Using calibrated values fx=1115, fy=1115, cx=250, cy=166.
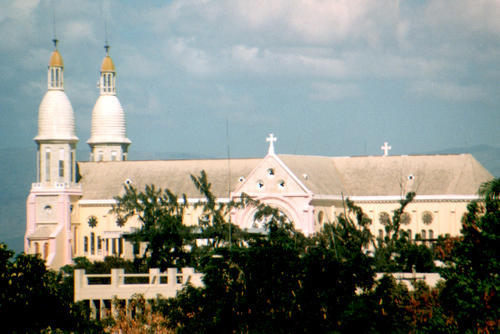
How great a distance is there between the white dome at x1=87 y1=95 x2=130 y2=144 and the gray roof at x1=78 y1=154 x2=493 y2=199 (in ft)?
17.2

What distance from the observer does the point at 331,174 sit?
9356cm

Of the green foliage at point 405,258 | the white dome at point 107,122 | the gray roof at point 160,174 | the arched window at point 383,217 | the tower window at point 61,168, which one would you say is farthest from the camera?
the white dome at point 107,122

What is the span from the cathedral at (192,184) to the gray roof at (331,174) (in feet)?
0.31

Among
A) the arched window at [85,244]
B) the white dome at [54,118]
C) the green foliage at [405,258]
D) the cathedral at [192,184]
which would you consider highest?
the white dome at [54,118]

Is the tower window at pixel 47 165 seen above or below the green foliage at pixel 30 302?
above

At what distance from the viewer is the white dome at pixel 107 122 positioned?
107562 millimetres

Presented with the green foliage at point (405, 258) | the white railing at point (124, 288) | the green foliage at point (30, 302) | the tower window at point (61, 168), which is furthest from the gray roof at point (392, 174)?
the green foliage at point (30, 302)

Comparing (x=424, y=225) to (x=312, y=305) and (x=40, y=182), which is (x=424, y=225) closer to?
(x=40, y=182)

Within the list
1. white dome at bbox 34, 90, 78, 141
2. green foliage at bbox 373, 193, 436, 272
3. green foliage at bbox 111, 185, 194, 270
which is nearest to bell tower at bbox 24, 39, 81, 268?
white dome at bbox 34, 90, 78, 141

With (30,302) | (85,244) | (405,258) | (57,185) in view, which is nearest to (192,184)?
(85,244)

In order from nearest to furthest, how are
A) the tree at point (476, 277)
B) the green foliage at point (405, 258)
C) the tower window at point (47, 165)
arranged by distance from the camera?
1. the tree at point (476, 277)
2. the green foliage at point (405, 258)
3. the tower window at point (47, 165)

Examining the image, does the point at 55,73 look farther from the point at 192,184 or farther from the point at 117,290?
the point at 117,290

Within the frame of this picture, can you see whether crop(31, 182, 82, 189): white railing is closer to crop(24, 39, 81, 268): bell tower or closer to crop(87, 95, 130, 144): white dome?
crop(24, 39, 81, 268): bell tower

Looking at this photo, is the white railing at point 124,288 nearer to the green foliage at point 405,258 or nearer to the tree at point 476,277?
the green foliage at point 405,258
